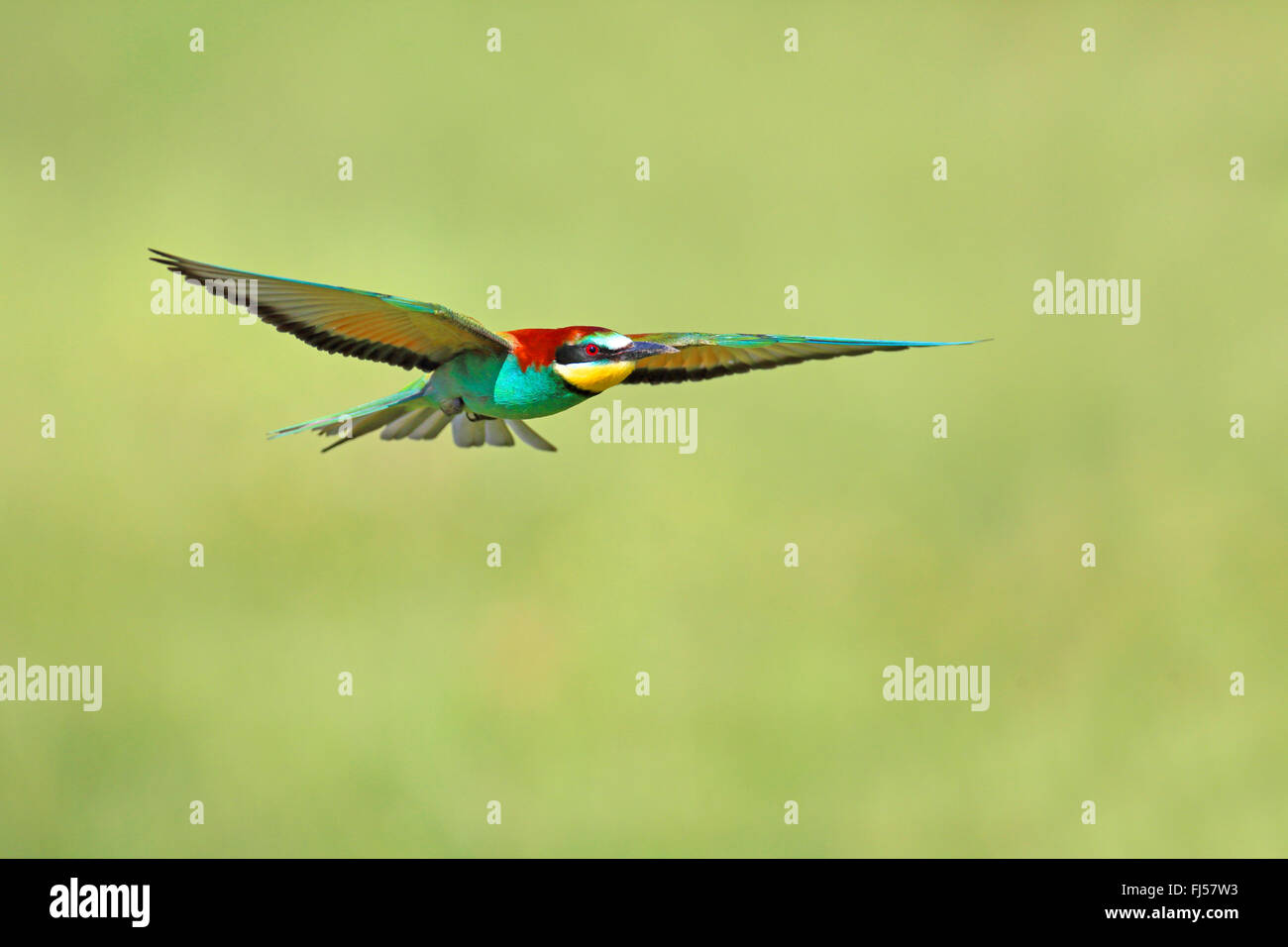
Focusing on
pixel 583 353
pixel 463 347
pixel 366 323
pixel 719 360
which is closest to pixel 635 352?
pixel 583 353

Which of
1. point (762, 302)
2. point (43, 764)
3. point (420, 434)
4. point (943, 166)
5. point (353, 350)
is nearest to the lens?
point (353, 350)

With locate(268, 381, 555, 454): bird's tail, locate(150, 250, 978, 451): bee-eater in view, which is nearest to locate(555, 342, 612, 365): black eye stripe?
locate(150, 250, 978, 451): bee-eater

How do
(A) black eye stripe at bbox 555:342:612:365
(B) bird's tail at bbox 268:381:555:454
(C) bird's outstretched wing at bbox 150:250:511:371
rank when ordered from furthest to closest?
(B) bird's tail at bbox 268:381:555:454
(A) black eye stripe at bbox 555:342:612:365
(C) bird's outstretched wing at bbox 150:250:511:371

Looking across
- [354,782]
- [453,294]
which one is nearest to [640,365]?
[453,294]

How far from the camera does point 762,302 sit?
6.42 m

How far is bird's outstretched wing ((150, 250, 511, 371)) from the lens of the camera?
182 centimetres

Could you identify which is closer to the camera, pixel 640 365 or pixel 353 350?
pixel 353 350

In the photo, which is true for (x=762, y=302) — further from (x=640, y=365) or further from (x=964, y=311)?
(x=640, y=365)

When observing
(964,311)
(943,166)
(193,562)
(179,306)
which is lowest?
(193,562)

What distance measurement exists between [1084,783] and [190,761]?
3.96 meters

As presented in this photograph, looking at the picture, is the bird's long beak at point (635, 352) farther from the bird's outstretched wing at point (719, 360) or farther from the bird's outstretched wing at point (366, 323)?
the bird's outstretched wing at point (719, 360)

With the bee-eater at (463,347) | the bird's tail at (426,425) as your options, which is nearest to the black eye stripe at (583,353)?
the bee-eater at (463,347)

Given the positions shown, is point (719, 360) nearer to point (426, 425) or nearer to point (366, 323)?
point (426, 425)

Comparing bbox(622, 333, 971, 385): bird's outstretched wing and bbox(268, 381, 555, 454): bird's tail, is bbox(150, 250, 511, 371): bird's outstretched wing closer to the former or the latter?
bbox(268, 381, 555, 454): bird's tail
